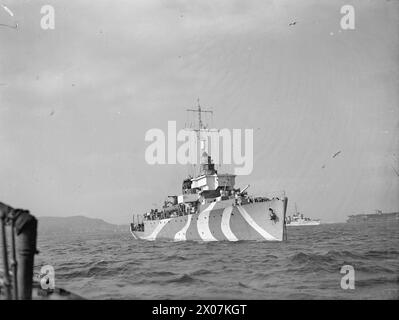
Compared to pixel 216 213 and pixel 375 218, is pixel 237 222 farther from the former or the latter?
pixel 375 218

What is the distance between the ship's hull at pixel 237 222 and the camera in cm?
3136

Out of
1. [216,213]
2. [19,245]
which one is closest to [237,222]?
[216,213]

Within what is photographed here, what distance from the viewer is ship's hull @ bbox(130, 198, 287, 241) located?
31.4 meters

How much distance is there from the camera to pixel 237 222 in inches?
1286

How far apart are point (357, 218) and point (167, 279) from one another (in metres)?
144

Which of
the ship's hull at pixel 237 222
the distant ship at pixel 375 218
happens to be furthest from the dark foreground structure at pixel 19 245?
the distant ship at pixel 375 218

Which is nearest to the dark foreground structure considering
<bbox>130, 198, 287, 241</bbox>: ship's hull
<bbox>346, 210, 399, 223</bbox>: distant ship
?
<bbox>130, 198, 287, 241</bbox>: ship's hull

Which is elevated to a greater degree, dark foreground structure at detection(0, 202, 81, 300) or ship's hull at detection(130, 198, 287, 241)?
dark foreground structure at detection(0, 202, 81, 300)

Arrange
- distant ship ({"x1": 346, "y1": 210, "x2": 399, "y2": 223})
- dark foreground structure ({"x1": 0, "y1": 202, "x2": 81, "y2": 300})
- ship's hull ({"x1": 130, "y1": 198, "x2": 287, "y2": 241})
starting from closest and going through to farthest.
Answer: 1. dark foreground structure ({"x1": 0, "y1": 202, "x2": 81, "y2": 300})
2. ship's hull ({"x1": 130, "y1": 198, "x2": 287, "y2": 241})
3. distant ship ({"x1": 346, "y1": 210, "x2": 399, "y2": 223})

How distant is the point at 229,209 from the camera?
32.4m

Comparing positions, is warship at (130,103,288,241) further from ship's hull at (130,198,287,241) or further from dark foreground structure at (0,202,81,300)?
dark foreground structure at (0,202,81,300)

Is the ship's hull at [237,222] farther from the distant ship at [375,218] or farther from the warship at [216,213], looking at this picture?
the distant ship at [375,218]
